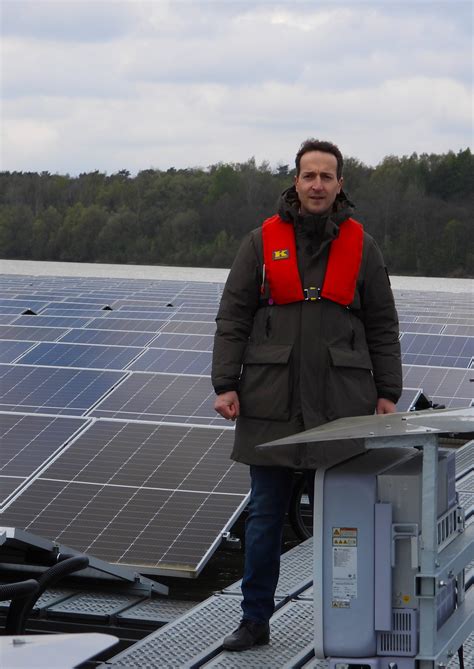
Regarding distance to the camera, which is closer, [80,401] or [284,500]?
[284,500]

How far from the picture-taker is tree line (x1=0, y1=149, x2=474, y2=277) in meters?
67.0

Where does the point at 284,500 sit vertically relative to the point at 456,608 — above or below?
above

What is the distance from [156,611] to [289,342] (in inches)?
110

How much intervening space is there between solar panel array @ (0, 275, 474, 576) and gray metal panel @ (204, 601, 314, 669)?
1.72m

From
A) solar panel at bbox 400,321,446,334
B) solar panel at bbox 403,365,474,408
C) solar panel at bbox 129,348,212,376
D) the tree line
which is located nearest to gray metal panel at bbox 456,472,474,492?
solar panel at bbox 403,365,474,408

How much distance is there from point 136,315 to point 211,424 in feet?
23.4

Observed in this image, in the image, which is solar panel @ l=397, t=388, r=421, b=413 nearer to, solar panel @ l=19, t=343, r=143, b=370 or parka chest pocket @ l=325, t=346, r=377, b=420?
solar panel @ l=19, t=343, r=143, b=370

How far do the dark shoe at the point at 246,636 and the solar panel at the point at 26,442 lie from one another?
3.48 metres

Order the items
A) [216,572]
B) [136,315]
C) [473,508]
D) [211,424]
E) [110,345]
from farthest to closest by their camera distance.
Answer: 1. [136,315]
2. [110,345]
3. [211,424]
4. [216,572]
5. [473,508]

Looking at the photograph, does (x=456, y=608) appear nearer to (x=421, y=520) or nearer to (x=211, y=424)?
(x=421, y=520)

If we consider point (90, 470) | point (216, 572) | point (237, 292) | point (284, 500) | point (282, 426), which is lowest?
point (216, 572)

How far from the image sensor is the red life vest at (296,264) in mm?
5309

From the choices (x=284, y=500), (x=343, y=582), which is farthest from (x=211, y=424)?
(x=343, y=582)

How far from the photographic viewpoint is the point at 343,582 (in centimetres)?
466
